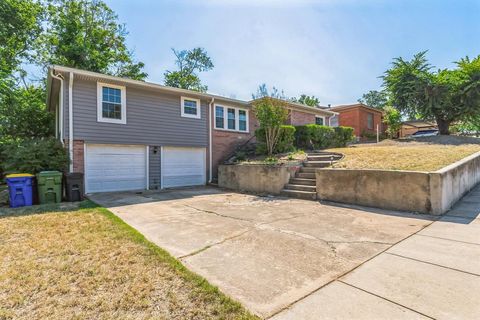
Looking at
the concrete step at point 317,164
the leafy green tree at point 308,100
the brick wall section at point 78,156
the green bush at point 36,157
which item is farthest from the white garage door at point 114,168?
the leafy green tree at point 308,100

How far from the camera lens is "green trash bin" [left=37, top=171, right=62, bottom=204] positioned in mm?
7172

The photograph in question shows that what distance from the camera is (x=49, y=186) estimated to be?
727cm

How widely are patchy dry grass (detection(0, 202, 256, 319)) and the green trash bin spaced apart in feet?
10.6

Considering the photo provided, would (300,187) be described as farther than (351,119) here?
No

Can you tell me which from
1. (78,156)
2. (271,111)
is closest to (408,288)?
(271,111)

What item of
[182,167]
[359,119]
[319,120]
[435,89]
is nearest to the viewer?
[182,167]

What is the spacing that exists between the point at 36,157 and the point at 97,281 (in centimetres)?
720

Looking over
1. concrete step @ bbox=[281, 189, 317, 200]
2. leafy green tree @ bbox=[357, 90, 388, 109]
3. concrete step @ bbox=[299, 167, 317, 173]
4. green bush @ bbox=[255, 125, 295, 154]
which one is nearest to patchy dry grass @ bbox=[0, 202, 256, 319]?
concrete step @ bbox=[281, 189, 317, 200]

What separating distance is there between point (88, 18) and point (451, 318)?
85.0 ft

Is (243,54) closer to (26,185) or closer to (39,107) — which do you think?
(26,185)

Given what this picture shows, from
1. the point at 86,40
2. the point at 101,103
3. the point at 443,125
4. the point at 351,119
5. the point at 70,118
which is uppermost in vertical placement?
the point at 86,40

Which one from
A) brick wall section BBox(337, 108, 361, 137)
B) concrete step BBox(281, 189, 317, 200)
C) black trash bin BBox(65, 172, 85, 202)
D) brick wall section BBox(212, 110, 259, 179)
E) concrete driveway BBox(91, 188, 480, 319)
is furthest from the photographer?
brick wall section BBox(337, 108, 361, 137)

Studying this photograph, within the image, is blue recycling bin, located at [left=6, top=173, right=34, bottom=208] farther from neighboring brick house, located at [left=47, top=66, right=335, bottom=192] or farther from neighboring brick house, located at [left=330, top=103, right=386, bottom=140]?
neighboring brick house, located at [left=330, top=103, right=386, bottom=140]

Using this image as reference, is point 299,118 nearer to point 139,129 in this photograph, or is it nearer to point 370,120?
point 139,129
